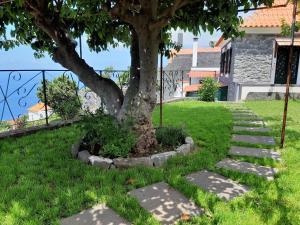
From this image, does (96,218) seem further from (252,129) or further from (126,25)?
(252,129)

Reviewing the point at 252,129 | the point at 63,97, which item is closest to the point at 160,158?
the point at 252,129

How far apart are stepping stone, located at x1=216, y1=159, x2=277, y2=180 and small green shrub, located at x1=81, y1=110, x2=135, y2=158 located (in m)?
1.36

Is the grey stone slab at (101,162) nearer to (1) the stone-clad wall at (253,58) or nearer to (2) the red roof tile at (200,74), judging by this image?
(1) the stone-clad wall at (253,58)

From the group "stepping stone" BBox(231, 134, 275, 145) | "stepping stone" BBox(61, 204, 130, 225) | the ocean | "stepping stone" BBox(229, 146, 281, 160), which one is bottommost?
"stepping stone" BBox(61, 204, 130, 225)

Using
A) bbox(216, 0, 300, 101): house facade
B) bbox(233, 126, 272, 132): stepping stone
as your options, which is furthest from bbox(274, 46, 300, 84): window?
bbox(233, 126, 272, 132): stepping stone

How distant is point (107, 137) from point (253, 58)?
37.1 feet

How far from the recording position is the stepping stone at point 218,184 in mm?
3066

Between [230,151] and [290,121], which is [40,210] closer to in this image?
[230,151]

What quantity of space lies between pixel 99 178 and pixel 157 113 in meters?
4.87

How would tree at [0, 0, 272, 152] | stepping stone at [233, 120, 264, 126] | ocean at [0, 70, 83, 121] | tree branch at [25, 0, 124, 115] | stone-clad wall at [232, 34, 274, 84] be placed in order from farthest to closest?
stone-clad wall at [232, 34, 274, 84] → stepping stone at [233, 120, 264, 126] → ocean at [0, 70, 83, 121] → tree branch at [25, 0, 124, 115] → tree at [0, 0, 272, 152]

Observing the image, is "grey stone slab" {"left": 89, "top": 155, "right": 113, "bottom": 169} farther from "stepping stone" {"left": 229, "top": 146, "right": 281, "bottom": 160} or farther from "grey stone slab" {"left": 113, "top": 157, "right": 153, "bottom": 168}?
"stepping stone" {"left": 229, "top": 146, "right": 281, "bottom": 160}

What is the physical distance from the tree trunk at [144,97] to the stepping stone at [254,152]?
4.42ft

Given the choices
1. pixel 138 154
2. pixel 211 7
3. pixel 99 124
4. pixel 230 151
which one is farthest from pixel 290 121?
pixel 99 124

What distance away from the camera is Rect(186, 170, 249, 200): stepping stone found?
10.1 ft
